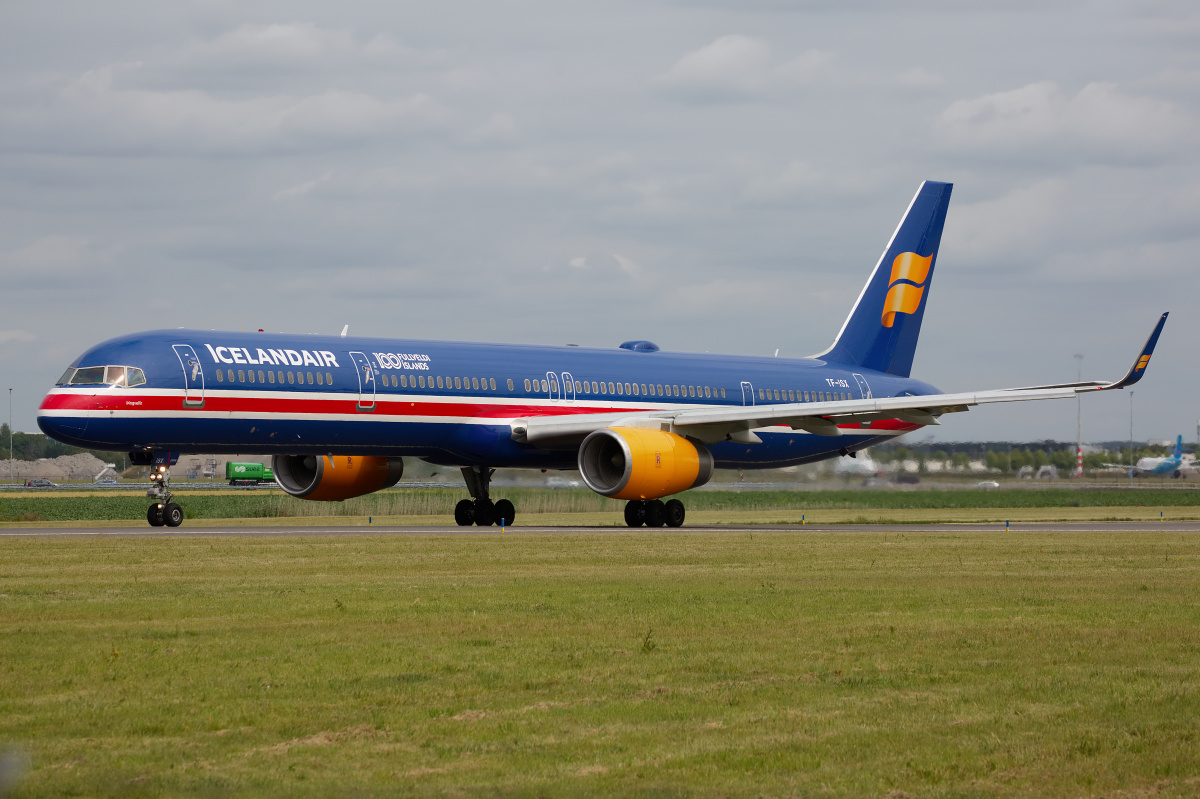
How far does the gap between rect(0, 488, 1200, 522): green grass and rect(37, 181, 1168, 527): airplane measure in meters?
3.84

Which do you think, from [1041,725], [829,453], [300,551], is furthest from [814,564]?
[829,453]

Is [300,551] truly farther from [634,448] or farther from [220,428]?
[634,448]

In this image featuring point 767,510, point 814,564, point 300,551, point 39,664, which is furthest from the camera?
point 767,510

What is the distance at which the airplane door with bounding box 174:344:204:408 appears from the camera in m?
30.3

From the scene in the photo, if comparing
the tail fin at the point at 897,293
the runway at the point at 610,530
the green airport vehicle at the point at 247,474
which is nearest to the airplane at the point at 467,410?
the runway at the point at 610,530

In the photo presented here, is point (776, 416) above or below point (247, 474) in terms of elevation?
above

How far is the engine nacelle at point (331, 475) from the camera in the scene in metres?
36.5

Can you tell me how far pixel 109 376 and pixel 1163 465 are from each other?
4490 centimetres

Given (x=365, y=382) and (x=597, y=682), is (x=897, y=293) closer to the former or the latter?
(x=365, y=382)

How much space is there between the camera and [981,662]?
39.1ft

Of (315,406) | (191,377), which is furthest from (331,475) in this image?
(191,377)

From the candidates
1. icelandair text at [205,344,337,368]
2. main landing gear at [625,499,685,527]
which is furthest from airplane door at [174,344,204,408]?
main landing gear at [625,499,685,527]

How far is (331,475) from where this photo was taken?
3650 cm

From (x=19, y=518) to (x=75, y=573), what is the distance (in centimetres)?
2501
